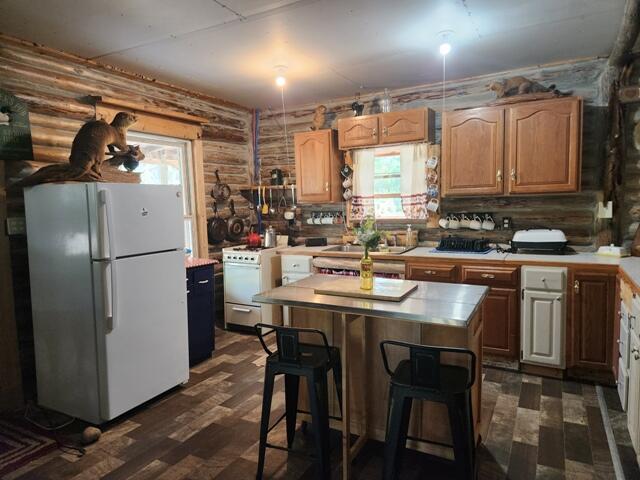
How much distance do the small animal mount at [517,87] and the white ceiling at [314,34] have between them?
0.41 feet

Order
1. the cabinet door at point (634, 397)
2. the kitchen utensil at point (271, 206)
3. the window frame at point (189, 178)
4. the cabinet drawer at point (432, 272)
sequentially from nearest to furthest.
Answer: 1. the cabinet door at point (634, 397)
2. the cabinet drawer at point (432, 272)
3. the window frame at point (189, 178)
4. the kitchen utensil at point (271, 206)

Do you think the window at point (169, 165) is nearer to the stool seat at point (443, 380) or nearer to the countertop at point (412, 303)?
the countertop at point (412, 303)

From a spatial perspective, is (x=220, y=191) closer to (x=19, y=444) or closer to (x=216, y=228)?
(x=216, y=228)

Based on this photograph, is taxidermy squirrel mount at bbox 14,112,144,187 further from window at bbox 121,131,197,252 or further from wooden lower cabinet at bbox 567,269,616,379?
wooden lower cabinet at bbox 567,269,616,379

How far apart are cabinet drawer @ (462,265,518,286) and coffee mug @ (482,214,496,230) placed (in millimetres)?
654

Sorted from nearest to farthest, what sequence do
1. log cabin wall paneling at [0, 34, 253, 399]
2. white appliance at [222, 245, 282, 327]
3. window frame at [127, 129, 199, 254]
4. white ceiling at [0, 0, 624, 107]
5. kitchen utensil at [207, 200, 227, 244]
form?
white ceiling at [0, 0, 624, 107]
log cabin wall paneling at [0, 34, 253, 399]
window frame at [127, 129, 199, 254]
white appliance at [222, 245, 282, 327]
kitchen utensil at [207, 200, 227, 244]

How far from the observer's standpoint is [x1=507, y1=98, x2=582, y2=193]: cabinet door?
323cm

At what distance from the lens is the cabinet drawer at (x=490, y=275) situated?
3.22 meters

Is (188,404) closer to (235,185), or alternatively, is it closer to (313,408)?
(313,408)

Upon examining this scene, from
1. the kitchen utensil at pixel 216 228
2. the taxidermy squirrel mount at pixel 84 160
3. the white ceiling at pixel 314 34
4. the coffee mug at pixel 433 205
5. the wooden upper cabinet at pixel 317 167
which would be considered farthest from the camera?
the kitchen utensil at pixel 216 228

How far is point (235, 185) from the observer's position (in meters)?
4.85

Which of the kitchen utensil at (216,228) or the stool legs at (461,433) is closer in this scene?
the stool legs at (461,433)

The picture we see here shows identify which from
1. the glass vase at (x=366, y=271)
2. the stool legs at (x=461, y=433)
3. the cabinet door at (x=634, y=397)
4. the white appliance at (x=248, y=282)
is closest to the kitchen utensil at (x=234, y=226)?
the white appliance at (x=248, y=282)

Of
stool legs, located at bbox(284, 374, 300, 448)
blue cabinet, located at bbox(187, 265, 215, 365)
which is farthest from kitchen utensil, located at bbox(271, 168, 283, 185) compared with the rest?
stool legs, located at bbox(284, 374, 300, 448)
